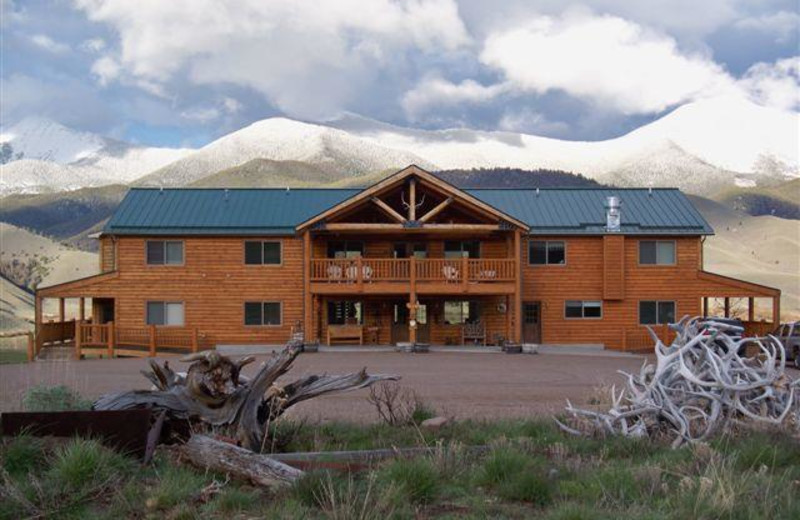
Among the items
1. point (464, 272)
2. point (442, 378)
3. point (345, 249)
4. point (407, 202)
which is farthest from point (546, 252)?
point (442, 378)

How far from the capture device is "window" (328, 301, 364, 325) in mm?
34781

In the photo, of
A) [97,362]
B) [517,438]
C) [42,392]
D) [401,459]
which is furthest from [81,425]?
[97,362]

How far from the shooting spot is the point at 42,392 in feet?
37.2

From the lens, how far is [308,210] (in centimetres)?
3494

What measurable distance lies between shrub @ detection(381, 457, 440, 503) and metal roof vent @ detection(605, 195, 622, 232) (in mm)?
26971

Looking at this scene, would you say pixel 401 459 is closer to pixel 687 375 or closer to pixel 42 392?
pixel 687 375

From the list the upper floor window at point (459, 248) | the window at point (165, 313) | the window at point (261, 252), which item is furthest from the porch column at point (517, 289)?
the window at point (165, 313)

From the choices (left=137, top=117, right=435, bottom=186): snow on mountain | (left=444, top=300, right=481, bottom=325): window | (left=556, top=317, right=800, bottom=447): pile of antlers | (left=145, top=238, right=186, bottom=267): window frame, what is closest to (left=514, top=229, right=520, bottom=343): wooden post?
(left=444, top=300, right=481, bottom=325): window

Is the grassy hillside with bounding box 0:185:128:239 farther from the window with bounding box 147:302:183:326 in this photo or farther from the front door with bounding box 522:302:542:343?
the front door with bounding box 522:302:542:343

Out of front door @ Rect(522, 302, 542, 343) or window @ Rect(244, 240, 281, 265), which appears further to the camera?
front door @ Rect(522, 302, 542, 343)

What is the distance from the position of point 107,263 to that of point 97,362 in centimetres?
755

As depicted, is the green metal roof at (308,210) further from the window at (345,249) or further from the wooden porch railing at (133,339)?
the wooden porch railing at (133,339)

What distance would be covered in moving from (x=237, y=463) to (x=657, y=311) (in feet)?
93.1

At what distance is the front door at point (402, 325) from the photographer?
114ft
